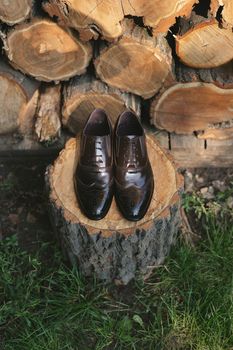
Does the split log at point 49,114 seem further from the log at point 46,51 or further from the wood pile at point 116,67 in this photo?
the log at point 46,51

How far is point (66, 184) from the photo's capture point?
248 centimetres

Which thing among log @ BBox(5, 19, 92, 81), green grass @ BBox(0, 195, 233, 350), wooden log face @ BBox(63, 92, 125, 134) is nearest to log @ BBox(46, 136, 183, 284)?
green grass @ BBox(0, 195, 233, 350)

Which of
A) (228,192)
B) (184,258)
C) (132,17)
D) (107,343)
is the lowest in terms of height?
(107,343)

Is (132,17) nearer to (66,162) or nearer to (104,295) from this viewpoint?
(66,162)

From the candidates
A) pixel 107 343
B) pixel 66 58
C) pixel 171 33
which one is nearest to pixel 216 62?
pixel 171 33

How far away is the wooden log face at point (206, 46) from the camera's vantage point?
2461mm

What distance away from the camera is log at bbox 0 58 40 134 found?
109 inches

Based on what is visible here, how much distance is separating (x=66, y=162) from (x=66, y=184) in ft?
0.38

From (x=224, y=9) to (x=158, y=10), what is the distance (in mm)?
291

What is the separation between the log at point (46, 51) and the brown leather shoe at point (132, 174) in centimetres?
45

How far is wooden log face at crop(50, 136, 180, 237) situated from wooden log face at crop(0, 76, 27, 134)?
1.49ft

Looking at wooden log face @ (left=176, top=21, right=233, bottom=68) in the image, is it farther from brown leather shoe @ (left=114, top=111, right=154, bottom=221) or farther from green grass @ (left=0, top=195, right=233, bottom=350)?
green grass @ (left=0, top=195, right=233, bottom=350)

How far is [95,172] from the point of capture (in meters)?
2.45

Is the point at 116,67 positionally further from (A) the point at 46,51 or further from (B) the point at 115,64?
(A) the point at 46,51
